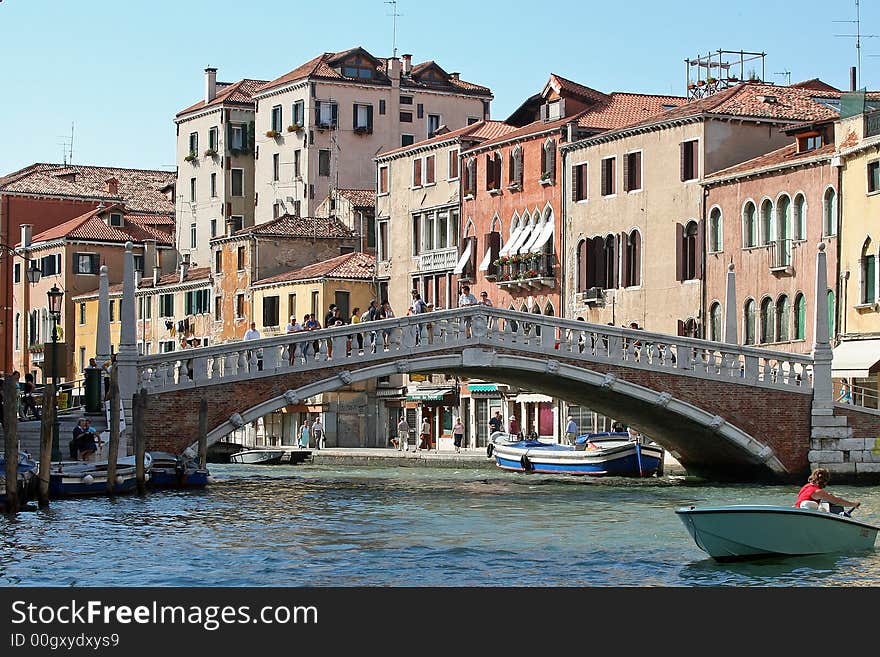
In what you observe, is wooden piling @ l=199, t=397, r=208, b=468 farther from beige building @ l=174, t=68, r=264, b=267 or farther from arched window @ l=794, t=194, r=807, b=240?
beige building @ l=174, t=68, r=264, b=267

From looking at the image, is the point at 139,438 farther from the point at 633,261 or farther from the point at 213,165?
the point at 213,165

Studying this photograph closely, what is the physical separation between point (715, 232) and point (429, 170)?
1159 centimetres

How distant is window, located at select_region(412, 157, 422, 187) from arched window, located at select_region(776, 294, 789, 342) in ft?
47.1

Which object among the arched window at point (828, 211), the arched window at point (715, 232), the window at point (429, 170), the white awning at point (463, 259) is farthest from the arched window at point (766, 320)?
the window at point (429, 170)

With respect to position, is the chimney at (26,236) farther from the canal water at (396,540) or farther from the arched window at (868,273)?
the arched window at (868,273)

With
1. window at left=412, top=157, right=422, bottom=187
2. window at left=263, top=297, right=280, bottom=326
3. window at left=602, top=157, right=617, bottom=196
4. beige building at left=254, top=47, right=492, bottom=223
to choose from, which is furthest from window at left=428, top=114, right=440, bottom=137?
window at left=602, top=157, right=617, bottom=196

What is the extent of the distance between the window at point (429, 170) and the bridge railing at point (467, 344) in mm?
16768

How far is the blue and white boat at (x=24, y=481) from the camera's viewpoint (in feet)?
71.5

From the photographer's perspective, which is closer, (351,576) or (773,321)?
(351,576)

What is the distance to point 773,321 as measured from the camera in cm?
3391

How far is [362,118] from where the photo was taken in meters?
53.2

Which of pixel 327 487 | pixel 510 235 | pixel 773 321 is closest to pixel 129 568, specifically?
pixel 327 487
